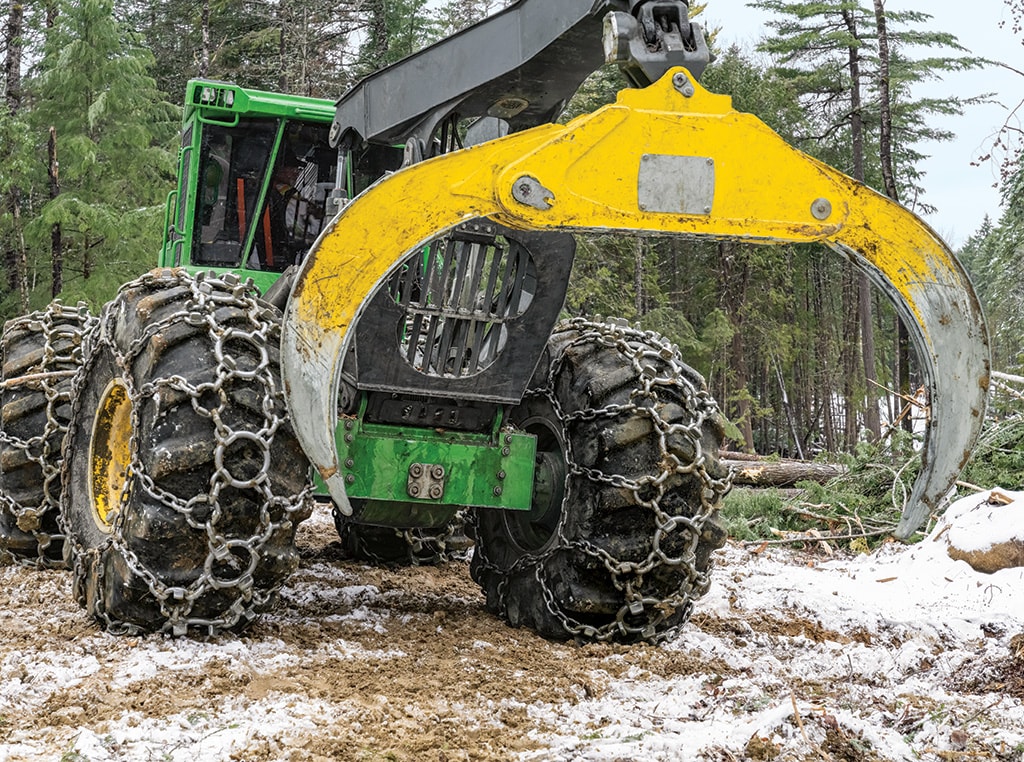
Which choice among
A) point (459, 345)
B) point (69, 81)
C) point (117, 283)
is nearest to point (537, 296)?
point (459, 345)

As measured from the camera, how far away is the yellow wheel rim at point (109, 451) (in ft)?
15.7

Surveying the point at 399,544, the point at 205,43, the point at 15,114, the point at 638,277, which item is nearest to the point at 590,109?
the point at 638,277

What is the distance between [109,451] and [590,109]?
17.4 metres

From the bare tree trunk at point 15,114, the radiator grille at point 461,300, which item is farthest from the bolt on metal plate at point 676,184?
the bare tree trunk at point 15,114

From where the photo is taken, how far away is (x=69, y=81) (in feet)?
59.9

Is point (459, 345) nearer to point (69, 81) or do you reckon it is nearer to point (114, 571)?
point (114, 571)

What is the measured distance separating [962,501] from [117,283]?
14073 millimetres

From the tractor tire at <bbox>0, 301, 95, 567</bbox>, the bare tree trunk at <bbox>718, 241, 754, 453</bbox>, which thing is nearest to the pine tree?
the tractor tire at <bbox>0, 301, 95, 567</bbox>

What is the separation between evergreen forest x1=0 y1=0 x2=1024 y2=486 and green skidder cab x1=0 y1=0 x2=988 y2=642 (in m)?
5.49

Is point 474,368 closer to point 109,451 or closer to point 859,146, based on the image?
point 109,451

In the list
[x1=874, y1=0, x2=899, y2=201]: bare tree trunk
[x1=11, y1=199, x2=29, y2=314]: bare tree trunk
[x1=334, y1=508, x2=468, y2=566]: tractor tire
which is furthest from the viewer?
[x1=11, y1=199, x2=29, y2=314]: bare tree trunk

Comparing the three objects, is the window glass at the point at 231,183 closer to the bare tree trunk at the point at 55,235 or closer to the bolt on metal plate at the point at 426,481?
the bolt on metal plate at the point at 426,481

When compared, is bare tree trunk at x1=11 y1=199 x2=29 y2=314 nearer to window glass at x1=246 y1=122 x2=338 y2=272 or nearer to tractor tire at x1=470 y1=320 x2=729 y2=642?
window glass at x1=246 y1=122 x2=338 y2=272

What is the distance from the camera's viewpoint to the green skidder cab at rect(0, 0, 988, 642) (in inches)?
142
